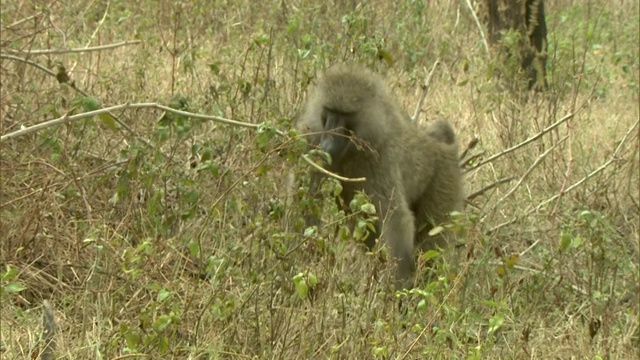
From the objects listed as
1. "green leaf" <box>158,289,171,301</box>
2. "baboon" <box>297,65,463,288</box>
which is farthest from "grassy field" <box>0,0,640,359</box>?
"baboon" <box>297,65,463,288</box>

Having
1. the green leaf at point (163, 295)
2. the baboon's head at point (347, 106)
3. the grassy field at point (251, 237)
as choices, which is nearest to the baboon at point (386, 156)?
the baboon's head at point (347, 106)

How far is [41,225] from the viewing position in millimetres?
4281

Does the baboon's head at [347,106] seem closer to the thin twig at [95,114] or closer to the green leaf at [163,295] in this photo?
the thin twig at [95,114]

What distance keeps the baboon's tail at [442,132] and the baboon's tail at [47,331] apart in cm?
224

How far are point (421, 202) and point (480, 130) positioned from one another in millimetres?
1367

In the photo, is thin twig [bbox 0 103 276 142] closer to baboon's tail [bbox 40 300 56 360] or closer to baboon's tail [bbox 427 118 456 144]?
baboon's tail [bbox 40 300 56 360]

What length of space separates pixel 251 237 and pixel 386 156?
101cm

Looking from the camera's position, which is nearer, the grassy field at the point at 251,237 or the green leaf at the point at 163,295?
the green leaf at the point at 163,295

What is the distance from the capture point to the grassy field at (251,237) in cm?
374

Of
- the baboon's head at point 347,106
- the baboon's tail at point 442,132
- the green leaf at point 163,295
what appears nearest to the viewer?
the green leaf at point 163,295

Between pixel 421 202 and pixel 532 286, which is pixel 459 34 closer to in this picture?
pixel 421 202

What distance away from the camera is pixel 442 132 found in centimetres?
539

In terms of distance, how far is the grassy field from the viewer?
3740 mm

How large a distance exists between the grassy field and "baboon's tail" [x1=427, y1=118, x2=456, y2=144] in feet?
0.99
